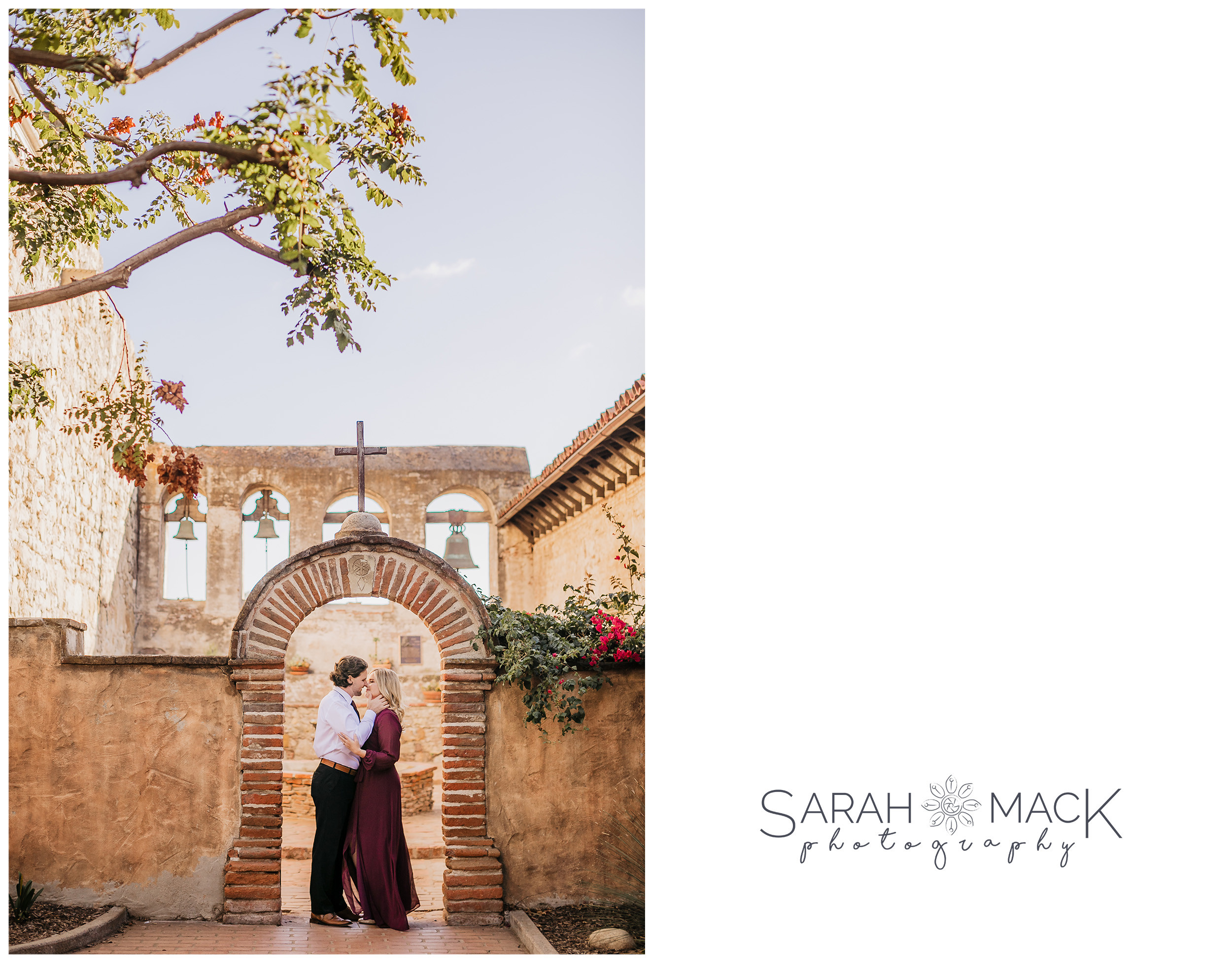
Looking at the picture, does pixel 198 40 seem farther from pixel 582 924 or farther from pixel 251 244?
pixel 582 924

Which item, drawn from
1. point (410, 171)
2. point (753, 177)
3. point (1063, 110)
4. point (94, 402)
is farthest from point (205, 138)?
point (1063, 110)

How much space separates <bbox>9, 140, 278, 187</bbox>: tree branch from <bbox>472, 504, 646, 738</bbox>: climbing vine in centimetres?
301

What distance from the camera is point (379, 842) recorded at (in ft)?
20.3

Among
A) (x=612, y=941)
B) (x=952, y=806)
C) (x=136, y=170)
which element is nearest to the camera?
(x=952, y=806)

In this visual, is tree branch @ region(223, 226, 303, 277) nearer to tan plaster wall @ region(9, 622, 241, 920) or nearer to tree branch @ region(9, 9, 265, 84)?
tree branch @ region(9, 9, 265, 84)

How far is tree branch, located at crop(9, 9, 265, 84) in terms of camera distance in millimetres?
4098

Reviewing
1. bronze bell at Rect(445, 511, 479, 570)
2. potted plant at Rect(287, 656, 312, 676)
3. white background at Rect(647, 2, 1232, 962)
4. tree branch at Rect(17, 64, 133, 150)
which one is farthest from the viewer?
potted plant at Rect(287, 656, 312, 676)

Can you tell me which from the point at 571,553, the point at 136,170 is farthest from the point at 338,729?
the point at 571,553

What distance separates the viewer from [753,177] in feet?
14.1

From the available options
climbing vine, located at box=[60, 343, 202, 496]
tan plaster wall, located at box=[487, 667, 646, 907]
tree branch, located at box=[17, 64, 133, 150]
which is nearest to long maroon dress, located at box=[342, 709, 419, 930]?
tan plaster wall, located at box=[487, 667, 646, 907]

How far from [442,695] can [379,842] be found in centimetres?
97

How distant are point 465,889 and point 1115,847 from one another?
373 centimetres

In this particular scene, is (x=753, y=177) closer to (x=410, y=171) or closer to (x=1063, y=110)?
(x=1063, y=110)

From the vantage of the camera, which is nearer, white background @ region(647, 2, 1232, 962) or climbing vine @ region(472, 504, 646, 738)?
Result: white background @ region(647, 2, 1232, 962)
